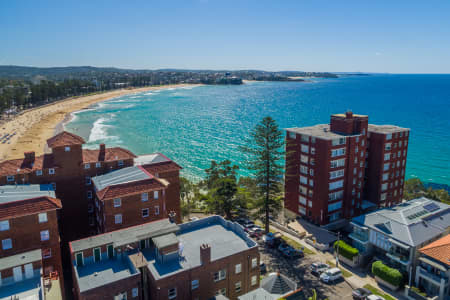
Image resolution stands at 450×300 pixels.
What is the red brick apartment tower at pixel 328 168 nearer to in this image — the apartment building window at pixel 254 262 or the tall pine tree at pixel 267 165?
the tall pine tree at pixel 267 165

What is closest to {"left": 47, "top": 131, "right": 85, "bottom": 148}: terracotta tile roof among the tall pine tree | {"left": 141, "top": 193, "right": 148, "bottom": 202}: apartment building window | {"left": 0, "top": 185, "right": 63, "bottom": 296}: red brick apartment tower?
{"left": 0, "top": 185, "right": 63, "bottom": 296}: red brick apartment tower

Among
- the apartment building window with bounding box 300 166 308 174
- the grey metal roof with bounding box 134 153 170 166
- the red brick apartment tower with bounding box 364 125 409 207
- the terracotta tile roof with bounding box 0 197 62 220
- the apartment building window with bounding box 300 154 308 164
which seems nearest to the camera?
the terracotta tile roof with bounding box 0 197 62 220

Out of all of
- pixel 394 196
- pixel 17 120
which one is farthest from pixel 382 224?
pixel 17 120

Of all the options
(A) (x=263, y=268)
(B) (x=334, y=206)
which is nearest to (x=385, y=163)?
(B) (x=334, y=206)

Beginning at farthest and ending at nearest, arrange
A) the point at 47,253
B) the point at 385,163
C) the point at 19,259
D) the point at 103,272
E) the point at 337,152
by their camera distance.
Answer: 1. the point at 385,163
2. the point at 337,152
3. the point at 47,253
4. the point at 19,259
5. the point at 103,272

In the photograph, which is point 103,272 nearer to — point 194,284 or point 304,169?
point 194,284

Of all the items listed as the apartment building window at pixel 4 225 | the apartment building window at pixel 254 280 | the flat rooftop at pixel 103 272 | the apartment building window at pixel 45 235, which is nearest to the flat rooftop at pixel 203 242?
the flat rooftop at pixel 103 272

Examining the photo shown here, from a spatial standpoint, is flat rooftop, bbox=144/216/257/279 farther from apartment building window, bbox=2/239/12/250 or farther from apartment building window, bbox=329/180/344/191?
apartment building window, bbox=329/180/344/191

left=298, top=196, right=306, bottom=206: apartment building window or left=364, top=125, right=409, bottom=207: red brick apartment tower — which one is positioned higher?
left=364, top=125, right=409, bottom=207: red brick apartment tower
